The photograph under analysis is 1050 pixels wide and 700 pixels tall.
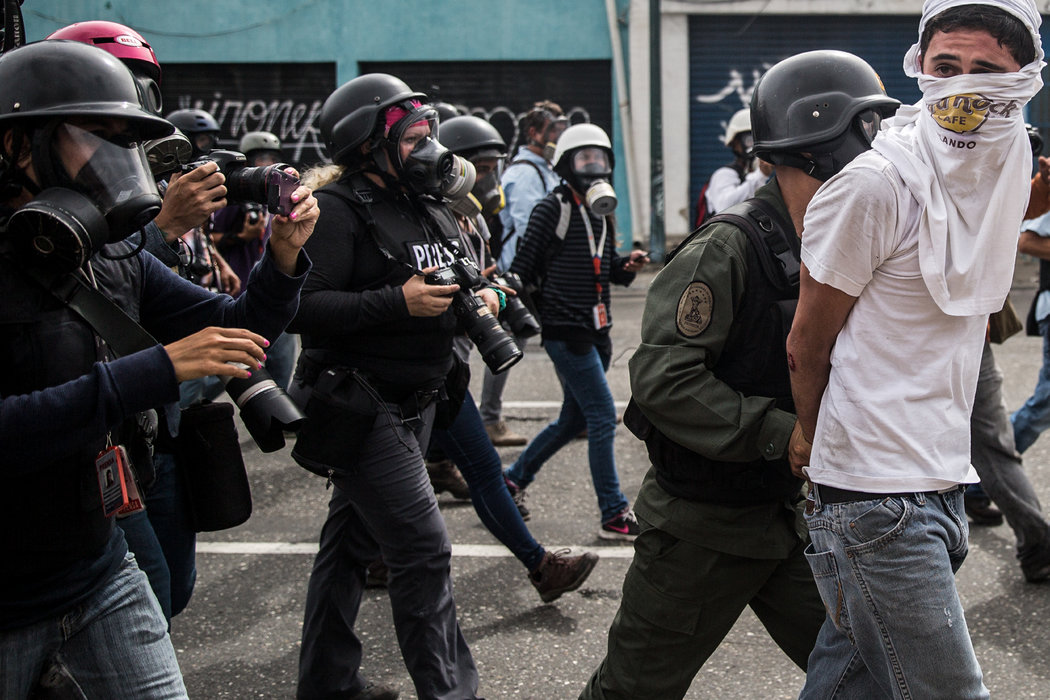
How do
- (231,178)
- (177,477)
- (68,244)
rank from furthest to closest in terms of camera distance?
1. (177,477)
2. (231,178)
3. (68,244)

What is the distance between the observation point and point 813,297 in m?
1.96

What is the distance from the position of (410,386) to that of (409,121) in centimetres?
81

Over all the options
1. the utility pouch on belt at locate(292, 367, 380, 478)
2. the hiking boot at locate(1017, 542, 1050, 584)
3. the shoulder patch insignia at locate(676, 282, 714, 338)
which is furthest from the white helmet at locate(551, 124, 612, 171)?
the shoulder patch insignia at locate(676, 282, 714, 338)

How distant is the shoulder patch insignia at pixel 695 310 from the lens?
2.29m

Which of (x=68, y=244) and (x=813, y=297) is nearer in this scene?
(x=68, y=244)

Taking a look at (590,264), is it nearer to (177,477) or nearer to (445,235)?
(445,235)

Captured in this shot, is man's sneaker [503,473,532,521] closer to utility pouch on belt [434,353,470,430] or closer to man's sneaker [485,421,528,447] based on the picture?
man's sneaker [485,421,528,447]

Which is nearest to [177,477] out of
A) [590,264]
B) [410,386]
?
[410,386]

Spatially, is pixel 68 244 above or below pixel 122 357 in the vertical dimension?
above

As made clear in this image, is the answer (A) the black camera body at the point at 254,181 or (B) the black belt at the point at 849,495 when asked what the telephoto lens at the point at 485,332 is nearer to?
(A) the black camera body at the point at 254,181

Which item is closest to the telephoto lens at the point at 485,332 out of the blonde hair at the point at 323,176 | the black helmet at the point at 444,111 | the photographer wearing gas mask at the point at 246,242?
the blonde hair at the point at 323,176

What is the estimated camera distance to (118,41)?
298 centimetres

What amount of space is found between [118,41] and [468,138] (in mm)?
2318

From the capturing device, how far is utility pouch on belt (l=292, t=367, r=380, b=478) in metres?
3.00
